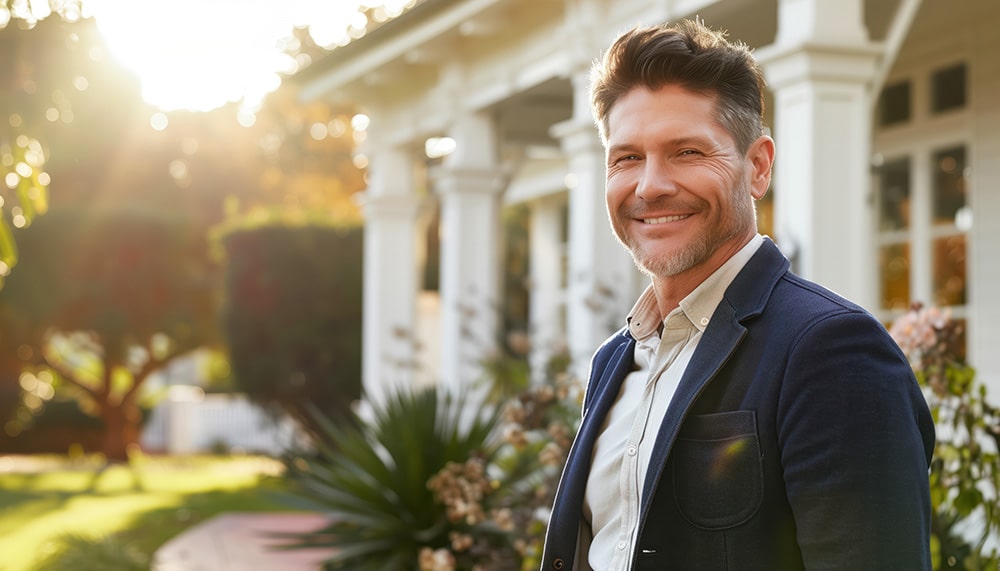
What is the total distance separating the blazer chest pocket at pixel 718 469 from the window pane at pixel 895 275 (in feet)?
22.8

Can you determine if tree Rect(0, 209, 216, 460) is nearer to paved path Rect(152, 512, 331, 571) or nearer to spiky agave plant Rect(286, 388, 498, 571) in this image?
paved path Rect(152, 512, 331, 571)

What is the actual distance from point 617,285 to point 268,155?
27.8m

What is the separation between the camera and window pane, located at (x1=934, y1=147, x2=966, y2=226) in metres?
8.03

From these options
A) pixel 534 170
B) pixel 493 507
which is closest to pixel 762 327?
pixel 493 507

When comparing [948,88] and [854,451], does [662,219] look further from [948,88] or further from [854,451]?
[948,88]

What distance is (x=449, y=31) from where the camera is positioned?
30.5ft

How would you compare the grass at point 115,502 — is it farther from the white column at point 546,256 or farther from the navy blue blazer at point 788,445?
the navy blue blazer at point 788,445

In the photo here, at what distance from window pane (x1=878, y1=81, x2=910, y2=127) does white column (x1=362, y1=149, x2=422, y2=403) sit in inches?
180

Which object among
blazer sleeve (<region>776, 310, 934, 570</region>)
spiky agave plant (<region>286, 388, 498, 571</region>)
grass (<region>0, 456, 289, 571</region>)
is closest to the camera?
blazer sleeve (<region>776, 310, 934, 570</region>)

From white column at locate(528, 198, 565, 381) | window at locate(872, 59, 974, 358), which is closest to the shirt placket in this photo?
window at locate(872, 59, 974, 358)

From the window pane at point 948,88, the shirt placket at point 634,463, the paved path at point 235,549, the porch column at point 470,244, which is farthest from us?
the porch column at point 470,244

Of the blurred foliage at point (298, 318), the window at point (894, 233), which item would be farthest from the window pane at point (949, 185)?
the blurred foliage at point (298, 318)

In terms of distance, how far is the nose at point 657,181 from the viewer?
2037mm

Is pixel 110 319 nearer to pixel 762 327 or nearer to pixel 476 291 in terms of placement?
pixel 476 291
